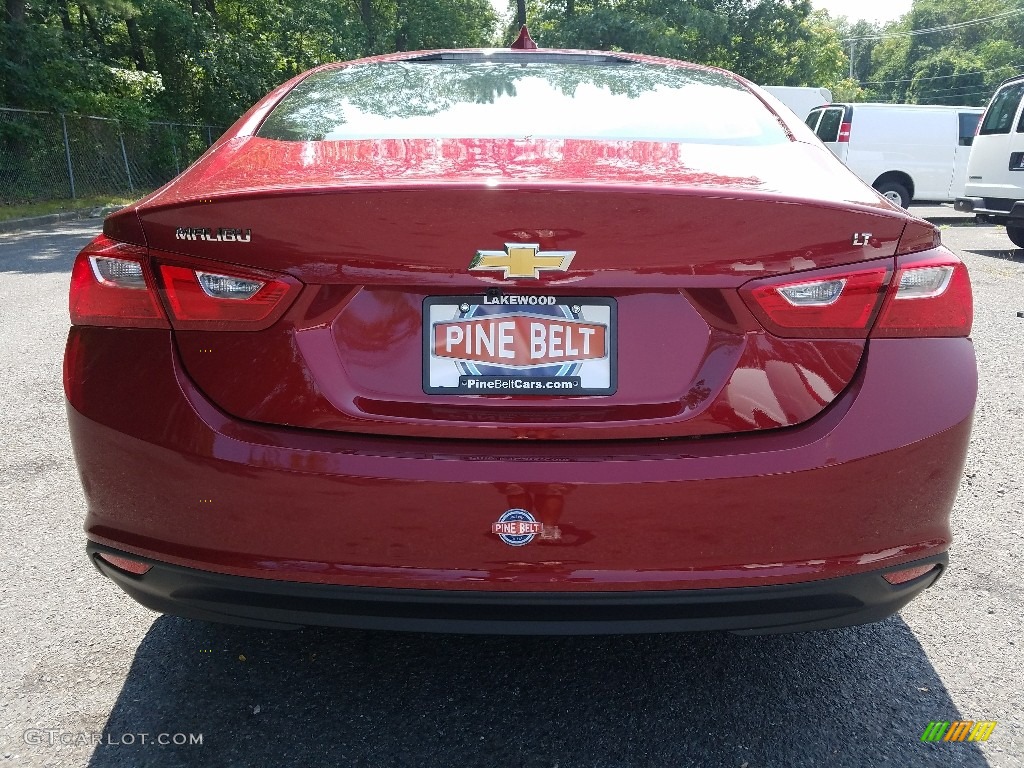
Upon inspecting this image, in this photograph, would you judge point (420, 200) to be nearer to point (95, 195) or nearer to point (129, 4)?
point (95, 195)

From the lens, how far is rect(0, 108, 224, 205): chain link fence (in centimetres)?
1819

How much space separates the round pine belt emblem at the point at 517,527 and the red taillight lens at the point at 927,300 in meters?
0.77

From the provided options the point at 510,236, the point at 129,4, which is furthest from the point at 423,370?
the point at 129,4

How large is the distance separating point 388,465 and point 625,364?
0.49 meters

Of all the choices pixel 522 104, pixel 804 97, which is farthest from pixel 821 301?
pixel 804 97

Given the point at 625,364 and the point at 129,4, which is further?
the point at 129,4

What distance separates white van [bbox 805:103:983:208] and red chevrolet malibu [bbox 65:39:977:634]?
15.4m

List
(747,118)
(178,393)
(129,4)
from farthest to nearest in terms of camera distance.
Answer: (129,4)
(747,118)
(178,393)

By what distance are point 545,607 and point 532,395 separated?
41 cm

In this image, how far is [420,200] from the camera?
1675mm

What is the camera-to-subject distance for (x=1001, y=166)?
1120 cm

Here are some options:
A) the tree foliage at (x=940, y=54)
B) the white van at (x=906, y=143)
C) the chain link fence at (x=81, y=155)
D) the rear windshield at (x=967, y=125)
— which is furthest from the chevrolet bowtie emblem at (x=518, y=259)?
the tree foliage at (x=940, y=54)

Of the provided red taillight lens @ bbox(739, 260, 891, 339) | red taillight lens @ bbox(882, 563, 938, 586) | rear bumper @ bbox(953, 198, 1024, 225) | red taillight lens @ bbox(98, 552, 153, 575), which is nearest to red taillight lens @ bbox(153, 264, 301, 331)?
red taillight lens @ bbox(98, 552, 153, 575)

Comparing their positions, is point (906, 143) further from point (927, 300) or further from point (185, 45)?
point (185, 45)
